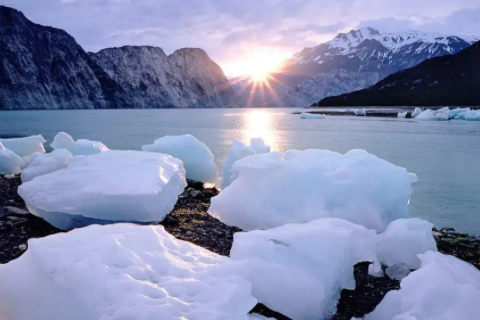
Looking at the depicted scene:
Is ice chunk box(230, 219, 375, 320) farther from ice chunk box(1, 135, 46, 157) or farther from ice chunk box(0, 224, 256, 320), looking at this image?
ice chunk box(1, 135, 46, 157)

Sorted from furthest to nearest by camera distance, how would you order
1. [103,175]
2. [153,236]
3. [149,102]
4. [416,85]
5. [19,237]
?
[149,102] → [416,85] → [103,175] → [19,237] → [153,236]

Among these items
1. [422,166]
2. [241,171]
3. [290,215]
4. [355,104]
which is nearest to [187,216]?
[241,171]

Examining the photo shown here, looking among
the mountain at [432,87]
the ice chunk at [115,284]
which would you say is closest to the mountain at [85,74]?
the mountain at [432,87]

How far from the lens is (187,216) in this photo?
22.1 feet

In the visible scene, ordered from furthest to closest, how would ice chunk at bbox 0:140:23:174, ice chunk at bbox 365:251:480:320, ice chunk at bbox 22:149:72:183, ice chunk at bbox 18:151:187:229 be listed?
ice chunk at bbox 0:140:23:174
ice chunk at bbox 22:149:72:183
ice chunk at bbox 18:151:187:229
ice chunk at bbox 365:251:480:320

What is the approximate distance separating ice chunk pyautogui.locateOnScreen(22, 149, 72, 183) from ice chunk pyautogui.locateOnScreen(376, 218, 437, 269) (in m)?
5.36

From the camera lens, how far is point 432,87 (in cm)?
10625

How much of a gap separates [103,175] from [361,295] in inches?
152

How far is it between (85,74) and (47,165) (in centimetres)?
12925

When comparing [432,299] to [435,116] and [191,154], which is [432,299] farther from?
[435,116]

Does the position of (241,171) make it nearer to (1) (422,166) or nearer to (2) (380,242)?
(2) (380,242)

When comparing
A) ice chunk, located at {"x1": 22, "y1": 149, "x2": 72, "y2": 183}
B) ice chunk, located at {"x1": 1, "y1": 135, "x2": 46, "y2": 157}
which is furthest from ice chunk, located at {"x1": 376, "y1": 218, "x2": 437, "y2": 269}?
ice chunk, located at {"x1": 1, "y1": 135, "x2": 46, "y2": 157}

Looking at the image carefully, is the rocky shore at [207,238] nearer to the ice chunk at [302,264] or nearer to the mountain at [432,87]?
the ice chunk at [302,264]

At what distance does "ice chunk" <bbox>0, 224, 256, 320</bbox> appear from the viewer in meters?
2.52
